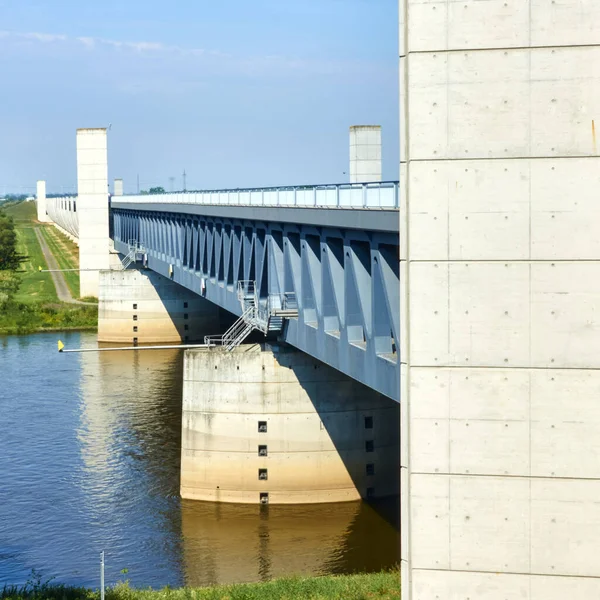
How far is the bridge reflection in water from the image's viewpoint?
27094 millimetres

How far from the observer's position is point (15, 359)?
60.0 metres

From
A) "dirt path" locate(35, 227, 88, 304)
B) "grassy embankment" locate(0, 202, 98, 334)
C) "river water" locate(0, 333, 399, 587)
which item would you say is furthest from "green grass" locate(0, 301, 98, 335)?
"river water" locate(0, 333, 399, 587)

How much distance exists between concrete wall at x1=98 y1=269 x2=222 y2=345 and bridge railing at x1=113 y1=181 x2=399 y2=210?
A: 24964 mm

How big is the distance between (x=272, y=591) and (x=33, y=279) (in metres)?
78.3

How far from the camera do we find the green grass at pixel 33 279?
84119mm

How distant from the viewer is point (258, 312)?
3272 cm
